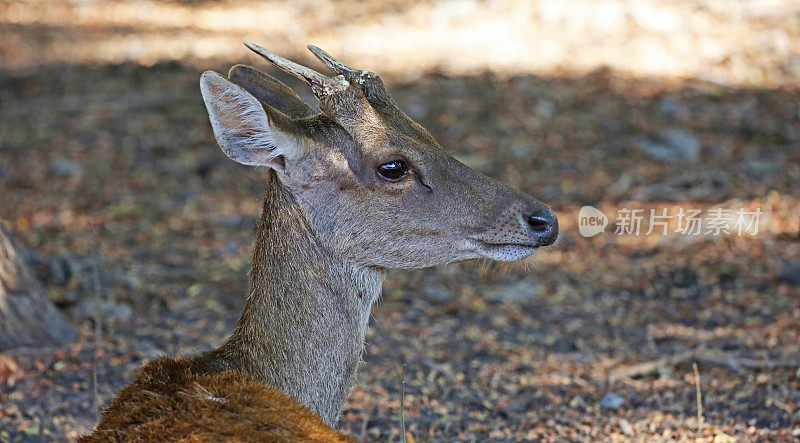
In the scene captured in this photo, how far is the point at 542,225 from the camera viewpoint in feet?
12.3

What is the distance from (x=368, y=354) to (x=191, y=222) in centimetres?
248

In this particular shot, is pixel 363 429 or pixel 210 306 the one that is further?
pixel 210 306

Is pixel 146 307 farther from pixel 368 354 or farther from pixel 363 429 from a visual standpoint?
pixel 363 429

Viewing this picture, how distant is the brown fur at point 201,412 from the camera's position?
2828mm

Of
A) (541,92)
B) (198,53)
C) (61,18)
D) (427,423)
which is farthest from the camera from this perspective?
(61,18)

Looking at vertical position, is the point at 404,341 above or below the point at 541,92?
below

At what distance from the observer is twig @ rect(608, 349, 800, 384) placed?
16.9 feet

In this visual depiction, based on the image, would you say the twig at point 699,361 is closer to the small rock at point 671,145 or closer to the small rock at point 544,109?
the small rock at point 671,145

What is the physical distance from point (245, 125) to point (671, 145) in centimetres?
587

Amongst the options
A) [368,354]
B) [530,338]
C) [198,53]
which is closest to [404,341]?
[368,354]

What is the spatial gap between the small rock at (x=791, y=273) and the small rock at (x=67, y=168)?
19.6ft

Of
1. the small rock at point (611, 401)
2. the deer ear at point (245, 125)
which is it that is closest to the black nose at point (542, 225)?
the deer ear at point (245, 125)

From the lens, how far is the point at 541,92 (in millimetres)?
9664

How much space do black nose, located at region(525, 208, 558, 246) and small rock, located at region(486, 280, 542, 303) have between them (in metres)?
2.72
